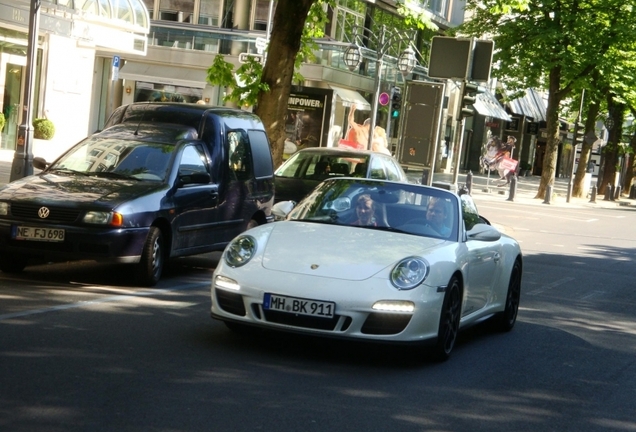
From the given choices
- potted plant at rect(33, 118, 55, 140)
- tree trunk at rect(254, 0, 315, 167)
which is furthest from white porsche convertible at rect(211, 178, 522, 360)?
potted plant at rect(33, 118, 55, 140)

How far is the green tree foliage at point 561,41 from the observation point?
Result: 4475 centimetres

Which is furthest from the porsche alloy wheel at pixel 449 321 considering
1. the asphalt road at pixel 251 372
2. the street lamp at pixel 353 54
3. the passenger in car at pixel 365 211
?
the street lamp at pixel 353 54

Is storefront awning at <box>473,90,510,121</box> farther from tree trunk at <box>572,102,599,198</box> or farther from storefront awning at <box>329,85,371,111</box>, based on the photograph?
storefront awning at <box>329,85,371,111</box>

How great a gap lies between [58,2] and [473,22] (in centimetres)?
1982

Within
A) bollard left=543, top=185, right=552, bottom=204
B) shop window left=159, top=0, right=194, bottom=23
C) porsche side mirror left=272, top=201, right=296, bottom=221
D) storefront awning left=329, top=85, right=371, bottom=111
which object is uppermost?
shop window left=159, top=0, right=194, bottom=23

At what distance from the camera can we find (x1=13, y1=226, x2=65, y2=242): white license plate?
1084cm

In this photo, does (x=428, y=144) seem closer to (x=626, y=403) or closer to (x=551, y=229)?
(x=551, y=229)

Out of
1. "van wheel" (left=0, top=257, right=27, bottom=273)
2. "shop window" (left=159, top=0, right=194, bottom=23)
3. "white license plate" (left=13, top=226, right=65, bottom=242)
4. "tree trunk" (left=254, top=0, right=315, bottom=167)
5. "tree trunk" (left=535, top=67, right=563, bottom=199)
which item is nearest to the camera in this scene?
"white license plate" (left=13, top=226, right=65, bottom=242)

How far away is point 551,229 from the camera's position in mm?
30156

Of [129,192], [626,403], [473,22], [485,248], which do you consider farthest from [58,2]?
[626,403]

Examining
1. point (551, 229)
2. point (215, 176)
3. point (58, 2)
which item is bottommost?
point (551, 229)

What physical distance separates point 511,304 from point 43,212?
4.45 m

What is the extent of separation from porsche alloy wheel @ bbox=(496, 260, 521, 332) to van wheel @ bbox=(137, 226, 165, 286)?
11.2ft

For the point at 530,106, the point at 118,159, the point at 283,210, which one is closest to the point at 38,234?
the point at 118,159
